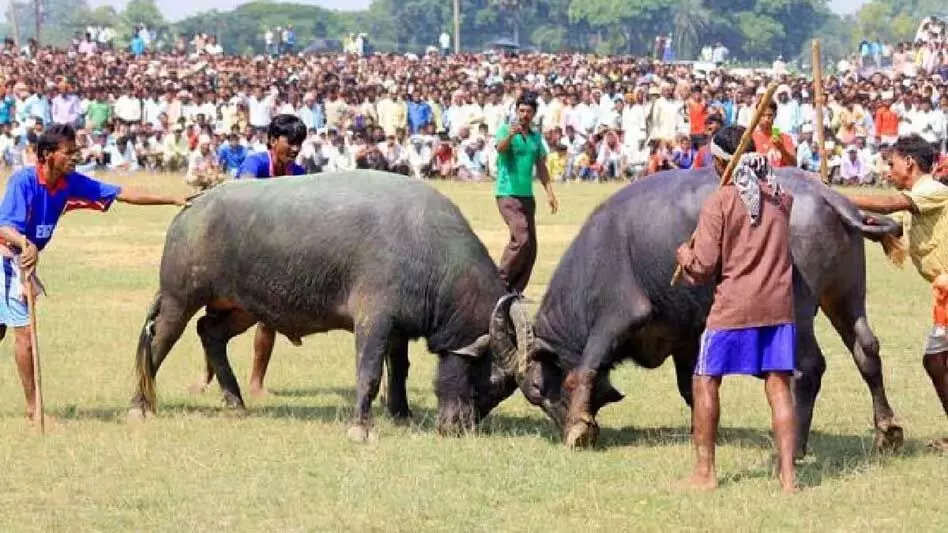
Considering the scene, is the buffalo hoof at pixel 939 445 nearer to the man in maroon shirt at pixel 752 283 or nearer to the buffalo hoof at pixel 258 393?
the man in maroon shirt at pixel 752 283

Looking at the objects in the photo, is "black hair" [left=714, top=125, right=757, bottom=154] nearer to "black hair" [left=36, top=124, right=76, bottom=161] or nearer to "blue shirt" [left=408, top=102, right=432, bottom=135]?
"black hair" [left=36, top=124, right=76, bottom=161]

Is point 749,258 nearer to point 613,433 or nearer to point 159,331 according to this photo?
point 613,433

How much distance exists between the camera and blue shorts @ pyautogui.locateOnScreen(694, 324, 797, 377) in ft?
28.7

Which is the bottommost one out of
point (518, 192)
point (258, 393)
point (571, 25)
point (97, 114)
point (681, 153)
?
point (571, 25)

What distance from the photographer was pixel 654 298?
10.2 m

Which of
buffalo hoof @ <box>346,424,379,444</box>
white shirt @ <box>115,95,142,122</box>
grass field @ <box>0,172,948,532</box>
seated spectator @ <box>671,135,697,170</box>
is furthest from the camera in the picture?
white shirt @ <box>115,95,142,122</box>

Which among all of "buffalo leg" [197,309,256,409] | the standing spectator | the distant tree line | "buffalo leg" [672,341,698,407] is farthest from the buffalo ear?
the distant tree line

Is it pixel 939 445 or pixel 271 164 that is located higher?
pixel 271 164

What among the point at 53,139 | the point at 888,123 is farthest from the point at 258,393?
the point at 888,123

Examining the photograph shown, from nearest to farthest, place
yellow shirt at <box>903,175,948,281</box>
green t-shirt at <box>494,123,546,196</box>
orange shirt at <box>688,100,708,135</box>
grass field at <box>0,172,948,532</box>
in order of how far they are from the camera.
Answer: grass field at <box>0,172,948,532</box>
yellow shirt at <box>903,175,948,281</box>
green t-shirt at <box>494,123,546,196</box>
orange shirt at <box>688,100,708,135</box>

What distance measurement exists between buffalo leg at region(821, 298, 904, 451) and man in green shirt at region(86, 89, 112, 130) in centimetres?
2984

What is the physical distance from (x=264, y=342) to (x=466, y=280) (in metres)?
2.18

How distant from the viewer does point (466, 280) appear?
10.9 meters

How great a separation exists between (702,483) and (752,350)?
0.74m
